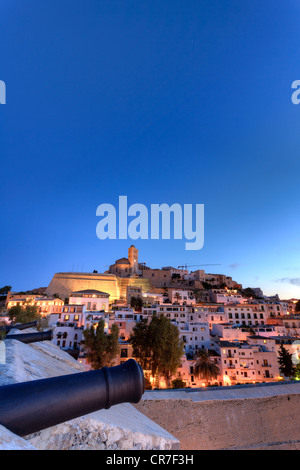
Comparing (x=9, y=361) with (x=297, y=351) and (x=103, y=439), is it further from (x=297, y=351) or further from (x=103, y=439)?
(x=297, y=351)

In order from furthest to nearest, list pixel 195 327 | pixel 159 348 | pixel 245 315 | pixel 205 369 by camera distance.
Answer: pixel 245 315 → pixel 195 327 → pixel 205 369 → pixel 159 348

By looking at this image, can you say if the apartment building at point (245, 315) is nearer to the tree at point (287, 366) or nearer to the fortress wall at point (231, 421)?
the tree at point (287, 366)

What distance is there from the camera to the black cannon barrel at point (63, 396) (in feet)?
6.39

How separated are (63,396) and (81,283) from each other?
57688 mm

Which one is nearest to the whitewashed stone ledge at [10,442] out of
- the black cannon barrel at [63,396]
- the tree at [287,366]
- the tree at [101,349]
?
the black cannon barrel at [63,396]

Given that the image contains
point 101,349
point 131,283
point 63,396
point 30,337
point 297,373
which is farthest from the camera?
point 131,283

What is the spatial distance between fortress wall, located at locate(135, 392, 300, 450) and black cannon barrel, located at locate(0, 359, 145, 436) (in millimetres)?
7771

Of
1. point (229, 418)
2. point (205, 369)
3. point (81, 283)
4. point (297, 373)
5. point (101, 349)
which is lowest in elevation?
point (297, 373)

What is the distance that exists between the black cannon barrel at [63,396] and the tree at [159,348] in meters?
19.6

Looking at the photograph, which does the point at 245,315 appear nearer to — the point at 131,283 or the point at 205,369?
the point at 205,369

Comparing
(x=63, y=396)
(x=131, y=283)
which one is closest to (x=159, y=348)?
(x=63, y=396)

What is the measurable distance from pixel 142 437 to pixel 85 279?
56607 millimetres

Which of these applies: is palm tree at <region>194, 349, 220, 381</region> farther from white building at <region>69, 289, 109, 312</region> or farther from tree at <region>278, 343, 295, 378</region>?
white building at <region>69, 289, 109, 312</region>

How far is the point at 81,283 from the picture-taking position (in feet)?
186
